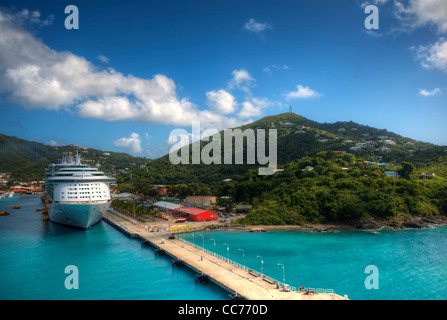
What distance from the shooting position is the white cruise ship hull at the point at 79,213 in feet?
129

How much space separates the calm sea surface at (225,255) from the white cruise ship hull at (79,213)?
1326mm

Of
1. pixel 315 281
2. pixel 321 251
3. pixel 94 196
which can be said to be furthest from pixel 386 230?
pixel 94 196

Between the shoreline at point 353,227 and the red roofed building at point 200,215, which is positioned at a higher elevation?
the red roofed building at point 200,215

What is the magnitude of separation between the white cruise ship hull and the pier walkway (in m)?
6.67

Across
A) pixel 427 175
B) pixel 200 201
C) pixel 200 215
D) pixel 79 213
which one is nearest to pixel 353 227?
pixel 200 215

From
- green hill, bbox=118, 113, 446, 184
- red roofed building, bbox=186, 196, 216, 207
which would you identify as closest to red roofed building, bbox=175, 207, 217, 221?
red roofed building, bbox=186, 196, 216, 207

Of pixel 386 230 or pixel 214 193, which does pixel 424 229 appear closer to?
pixel 386 230

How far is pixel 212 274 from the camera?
914 inches

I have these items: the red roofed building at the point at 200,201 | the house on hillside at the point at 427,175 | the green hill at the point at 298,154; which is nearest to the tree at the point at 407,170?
the house on hillside at the point at 427,175

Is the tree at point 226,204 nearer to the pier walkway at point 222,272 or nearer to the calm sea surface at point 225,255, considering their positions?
the calm sea surface at point 225,255

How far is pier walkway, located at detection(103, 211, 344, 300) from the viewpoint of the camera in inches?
727

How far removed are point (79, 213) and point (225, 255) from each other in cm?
2278

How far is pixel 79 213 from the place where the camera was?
39969 mm
